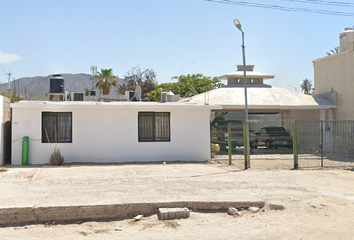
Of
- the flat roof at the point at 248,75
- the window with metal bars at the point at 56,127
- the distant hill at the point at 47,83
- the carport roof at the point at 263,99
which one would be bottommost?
the window with metal bars at the point at 56,127

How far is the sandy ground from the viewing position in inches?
293

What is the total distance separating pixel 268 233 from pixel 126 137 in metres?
11.8

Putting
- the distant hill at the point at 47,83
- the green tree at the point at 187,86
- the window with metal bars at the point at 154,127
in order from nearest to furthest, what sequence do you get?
the window with metal bars at the point at 154,127 < the green tree at the point at 187,86 < the distant hill at the point at 47,83

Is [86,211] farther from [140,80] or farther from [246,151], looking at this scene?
[140,80]

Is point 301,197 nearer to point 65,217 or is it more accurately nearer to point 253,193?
point 253,193

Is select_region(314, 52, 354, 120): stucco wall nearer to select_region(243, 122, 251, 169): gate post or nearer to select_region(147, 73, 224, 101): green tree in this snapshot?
select_region(243, 122, 251, 169): gate post

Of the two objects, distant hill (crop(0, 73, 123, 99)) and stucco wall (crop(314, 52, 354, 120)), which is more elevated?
distant hill (crop(0, 73, 123, 99))

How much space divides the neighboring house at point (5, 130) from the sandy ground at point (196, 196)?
1782mm

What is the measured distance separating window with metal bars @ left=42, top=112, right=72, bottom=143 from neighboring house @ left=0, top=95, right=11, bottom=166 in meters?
1.55

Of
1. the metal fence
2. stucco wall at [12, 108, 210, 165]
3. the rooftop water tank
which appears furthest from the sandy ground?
the rooftop water tank

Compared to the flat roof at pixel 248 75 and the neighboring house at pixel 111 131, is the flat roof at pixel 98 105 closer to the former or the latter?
the neighboring house at pixel 111 131

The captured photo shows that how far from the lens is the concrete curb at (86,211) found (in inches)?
317

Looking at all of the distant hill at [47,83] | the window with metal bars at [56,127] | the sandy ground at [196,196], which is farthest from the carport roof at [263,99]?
the distant hill at [47,83]

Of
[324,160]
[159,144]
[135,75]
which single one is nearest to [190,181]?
[159,144]
